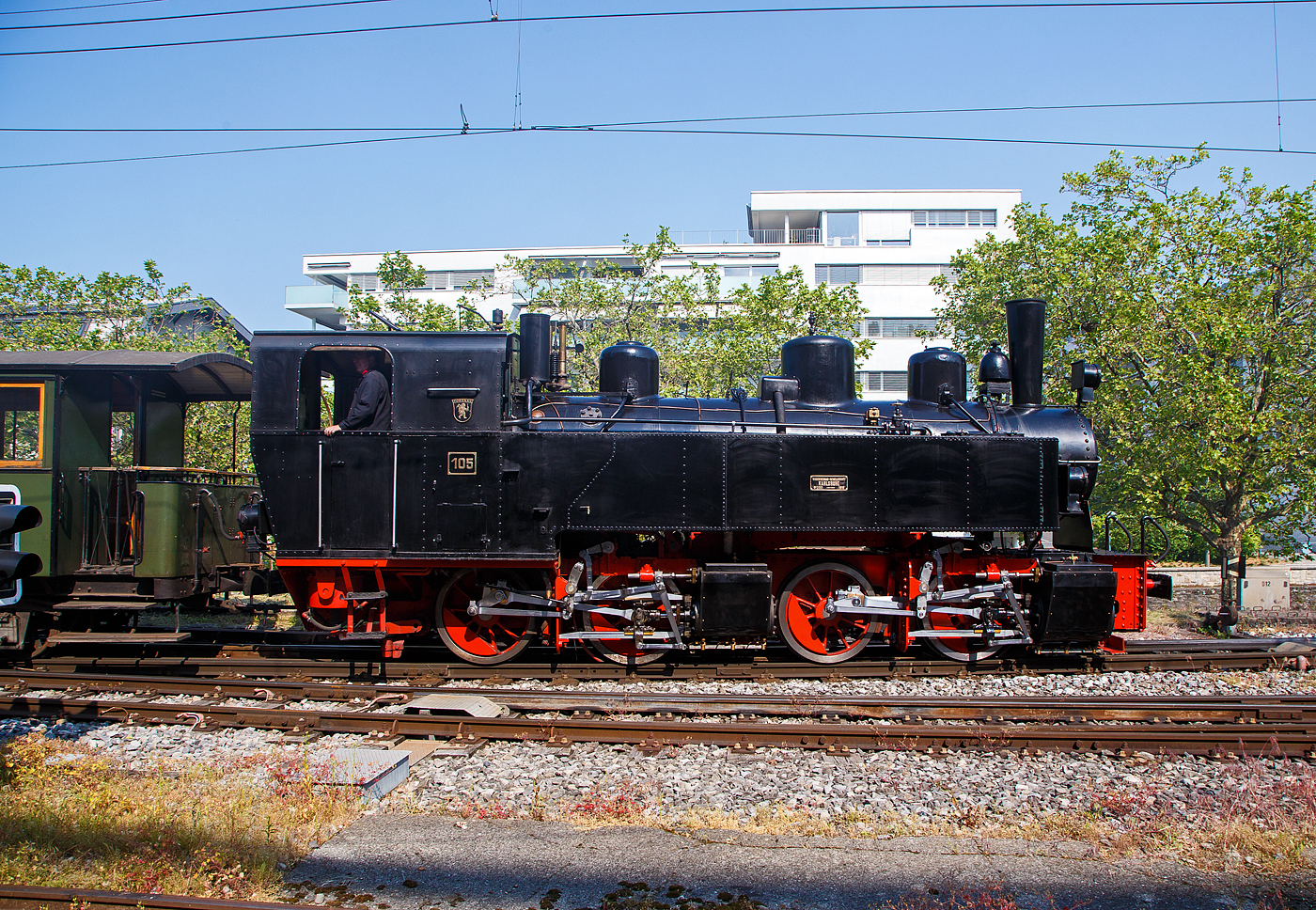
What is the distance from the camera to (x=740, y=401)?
25.3 feet

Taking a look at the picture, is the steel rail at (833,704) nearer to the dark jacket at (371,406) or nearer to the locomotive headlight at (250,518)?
the locomotive headlight at (250,518)

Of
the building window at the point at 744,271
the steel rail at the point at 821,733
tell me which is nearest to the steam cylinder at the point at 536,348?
the steel rail at the point at 821,733

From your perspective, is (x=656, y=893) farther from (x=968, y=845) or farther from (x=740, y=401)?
(x=740, y=401)

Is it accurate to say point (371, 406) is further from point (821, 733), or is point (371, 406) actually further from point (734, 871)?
point (734, 871)

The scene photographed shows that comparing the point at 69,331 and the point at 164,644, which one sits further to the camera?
the point at 69,331

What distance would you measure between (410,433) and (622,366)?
2.18m

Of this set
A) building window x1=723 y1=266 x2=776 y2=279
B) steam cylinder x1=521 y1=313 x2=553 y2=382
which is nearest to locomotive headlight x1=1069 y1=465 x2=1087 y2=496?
steam cylinder x1=521 y1=313 x2=553 y2=382

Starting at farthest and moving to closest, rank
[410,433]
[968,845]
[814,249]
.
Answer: [814,249] < [410,433] < [968,845]

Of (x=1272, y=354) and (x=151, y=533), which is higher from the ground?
(x=1272, y=354)

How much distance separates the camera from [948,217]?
38.9 metres

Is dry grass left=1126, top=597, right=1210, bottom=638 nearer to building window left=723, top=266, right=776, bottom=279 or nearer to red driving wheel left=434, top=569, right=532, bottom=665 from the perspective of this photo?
red driving wheel left=434, top=569, right=532, bottom=665

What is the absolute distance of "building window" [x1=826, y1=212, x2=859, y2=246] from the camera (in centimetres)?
3912

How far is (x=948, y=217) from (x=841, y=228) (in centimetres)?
505

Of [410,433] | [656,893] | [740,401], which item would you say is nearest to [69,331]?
[410,433]
